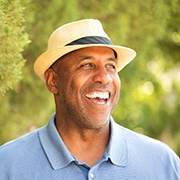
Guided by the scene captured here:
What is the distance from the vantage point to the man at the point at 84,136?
368cm

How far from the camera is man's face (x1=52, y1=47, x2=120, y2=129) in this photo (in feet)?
12.2

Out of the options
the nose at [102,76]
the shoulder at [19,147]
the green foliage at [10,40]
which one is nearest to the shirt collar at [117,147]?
the nose at [102,76]

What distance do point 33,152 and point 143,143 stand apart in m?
0.63

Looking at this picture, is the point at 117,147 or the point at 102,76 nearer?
the point at 102,76

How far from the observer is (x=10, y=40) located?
3963 mm

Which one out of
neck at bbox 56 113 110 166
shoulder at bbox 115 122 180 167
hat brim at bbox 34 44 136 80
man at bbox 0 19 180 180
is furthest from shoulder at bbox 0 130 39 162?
shoulder at bbox 115 122 180 167

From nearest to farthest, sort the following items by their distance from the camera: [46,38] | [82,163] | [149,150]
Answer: [82,163] → [149,150] → [46,38]

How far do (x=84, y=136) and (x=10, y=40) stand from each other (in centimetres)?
70

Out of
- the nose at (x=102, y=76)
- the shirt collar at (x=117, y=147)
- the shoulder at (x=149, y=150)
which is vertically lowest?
the shoulder at (x=149, y=150)

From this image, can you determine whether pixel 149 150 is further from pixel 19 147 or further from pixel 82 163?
pixel 19 147

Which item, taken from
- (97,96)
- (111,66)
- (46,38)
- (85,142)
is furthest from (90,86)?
(46,38)

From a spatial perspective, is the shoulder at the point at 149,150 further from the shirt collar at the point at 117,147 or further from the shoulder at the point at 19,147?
the shoulder at the point at 19,147

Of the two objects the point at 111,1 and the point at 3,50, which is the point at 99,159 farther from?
the point at 111,1

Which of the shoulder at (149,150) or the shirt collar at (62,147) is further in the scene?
the shoulder at (149,150)
